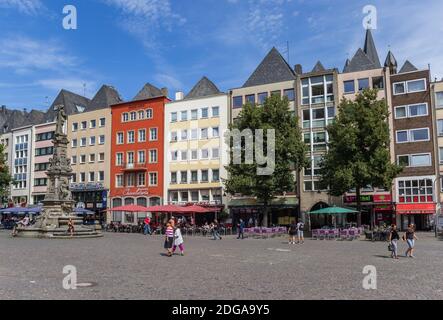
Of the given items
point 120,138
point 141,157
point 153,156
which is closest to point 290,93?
point 153,156

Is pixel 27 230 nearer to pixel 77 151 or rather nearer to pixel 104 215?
pixel 104 215

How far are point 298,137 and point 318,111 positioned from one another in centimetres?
1202

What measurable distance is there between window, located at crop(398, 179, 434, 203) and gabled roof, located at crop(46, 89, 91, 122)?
166ft

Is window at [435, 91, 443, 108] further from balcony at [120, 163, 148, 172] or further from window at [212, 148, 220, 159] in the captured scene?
balcony at [120, 163, 148, 172]

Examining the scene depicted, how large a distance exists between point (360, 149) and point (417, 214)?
13.7 m

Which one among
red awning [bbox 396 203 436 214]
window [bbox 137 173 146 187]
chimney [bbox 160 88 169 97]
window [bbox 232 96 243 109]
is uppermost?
chimney [bbox 160 88 169 97]

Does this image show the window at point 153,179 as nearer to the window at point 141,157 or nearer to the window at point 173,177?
the window at point 141,157

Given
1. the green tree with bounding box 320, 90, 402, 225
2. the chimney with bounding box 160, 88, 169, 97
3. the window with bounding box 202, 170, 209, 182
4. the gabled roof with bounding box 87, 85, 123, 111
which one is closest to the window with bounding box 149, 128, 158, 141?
the chimney with bounding box 160, 88, 169, 97

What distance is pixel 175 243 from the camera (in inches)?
839

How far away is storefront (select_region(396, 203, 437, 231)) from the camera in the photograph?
4562 centimetres

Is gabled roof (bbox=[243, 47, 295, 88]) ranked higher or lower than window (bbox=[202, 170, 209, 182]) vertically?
higher

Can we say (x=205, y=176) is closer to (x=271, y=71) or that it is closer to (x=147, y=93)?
(x=271, y=71)
